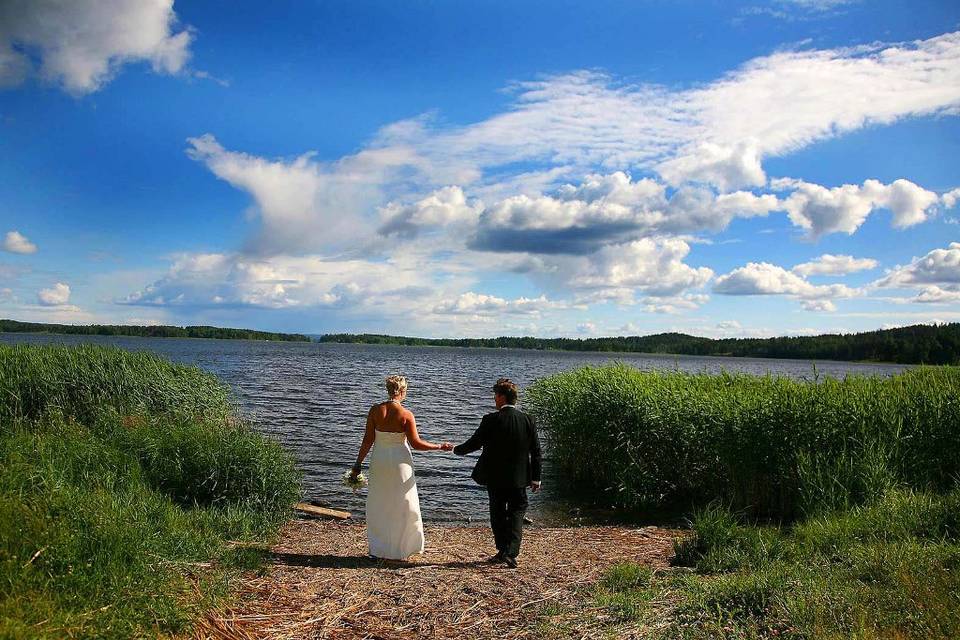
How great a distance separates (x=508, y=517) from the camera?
8.84 m

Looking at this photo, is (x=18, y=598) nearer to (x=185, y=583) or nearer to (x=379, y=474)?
(x=185, y=583)

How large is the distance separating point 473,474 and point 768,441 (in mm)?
7468

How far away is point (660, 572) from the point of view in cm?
794

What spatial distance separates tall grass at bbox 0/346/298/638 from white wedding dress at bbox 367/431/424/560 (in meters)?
1.93

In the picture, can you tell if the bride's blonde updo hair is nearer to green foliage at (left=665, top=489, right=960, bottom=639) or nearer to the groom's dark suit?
the groom's dark suit

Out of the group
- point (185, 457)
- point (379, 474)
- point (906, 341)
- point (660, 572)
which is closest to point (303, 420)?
point (185, 457)

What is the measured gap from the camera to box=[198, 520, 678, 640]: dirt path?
6.25 m

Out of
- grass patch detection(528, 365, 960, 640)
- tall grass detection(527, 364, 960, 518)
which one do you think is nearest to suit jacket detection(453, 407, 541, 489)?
grass patch detection(528, 365, 960, 640)

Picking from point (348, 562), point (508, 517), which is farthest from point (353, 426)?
point (508, 517)

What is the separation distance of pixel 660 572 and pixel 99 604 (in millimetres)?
5970

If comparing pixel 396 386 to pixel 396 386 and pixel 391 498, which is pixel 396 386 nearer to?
pixel 396 386

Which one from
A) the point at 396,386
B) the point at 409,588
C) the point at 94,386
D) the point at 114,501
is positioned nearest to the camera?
the point at 409,588

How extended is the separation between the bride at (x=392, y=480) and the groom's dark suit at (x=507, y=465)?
1.86ft

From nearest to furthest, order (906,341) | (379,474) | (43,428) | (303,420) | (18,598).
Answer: (18,598), (379,474), (43,428), (303,420), (906,341)
